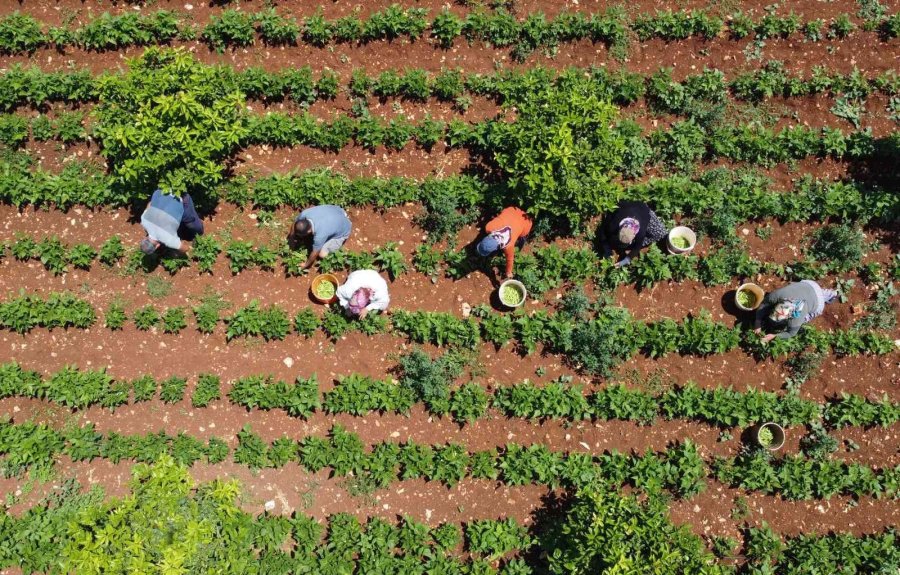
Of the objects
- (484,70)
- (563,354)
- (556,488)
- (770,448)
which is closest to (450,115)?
(484,70)

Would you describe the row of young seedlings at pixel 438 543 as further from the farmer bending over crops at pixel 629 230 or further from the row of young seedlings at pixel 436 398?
the farmer bending over crops at pixel 629 230

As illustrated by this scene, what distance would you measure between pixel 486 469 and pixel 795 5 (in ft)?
29.0

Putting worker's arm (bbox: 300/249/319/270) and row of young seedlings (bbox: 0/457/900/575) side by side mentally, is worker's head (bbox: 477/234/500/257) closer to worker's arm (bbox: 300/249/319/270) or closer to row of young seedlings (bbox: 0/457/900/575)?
worker's arm (bbox: 300/249/319/270)

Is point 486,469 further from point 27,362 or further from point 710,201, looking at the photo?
point 27,362

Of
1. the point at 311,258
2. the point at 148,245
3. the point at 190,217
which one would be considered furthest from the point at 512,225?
the point at 148,245

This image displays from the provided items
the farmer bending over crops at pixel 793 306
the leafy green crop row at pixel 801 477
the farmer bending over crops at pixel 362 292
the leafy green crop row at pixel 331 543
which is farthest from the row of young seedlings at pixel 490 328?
the leafy green crop row at pixel 331 543

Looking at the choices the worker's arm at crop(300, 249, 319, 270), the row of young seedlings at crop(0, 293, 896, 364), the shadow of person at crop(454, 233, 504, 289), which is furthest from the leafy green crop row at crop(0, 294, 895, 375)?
the worker's arm at crop(300, 249, 319, 270)

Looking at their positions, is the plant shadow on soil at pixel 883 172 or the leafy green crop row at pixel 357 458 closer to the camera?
the leafy green crop row at pixel 357 458

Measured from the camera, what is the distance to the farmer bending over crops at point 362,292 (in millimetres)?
8242

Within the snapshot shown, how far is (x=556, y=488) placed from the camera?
865cm

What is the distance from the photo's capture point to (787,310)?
8.20 m

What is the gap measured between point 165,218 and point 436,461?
4875 mm

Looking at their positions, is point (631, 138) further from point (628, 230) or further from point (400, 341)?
point (400, 341)

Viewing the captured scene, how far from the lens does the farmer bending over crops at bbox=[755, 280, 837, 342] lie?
8.27m
